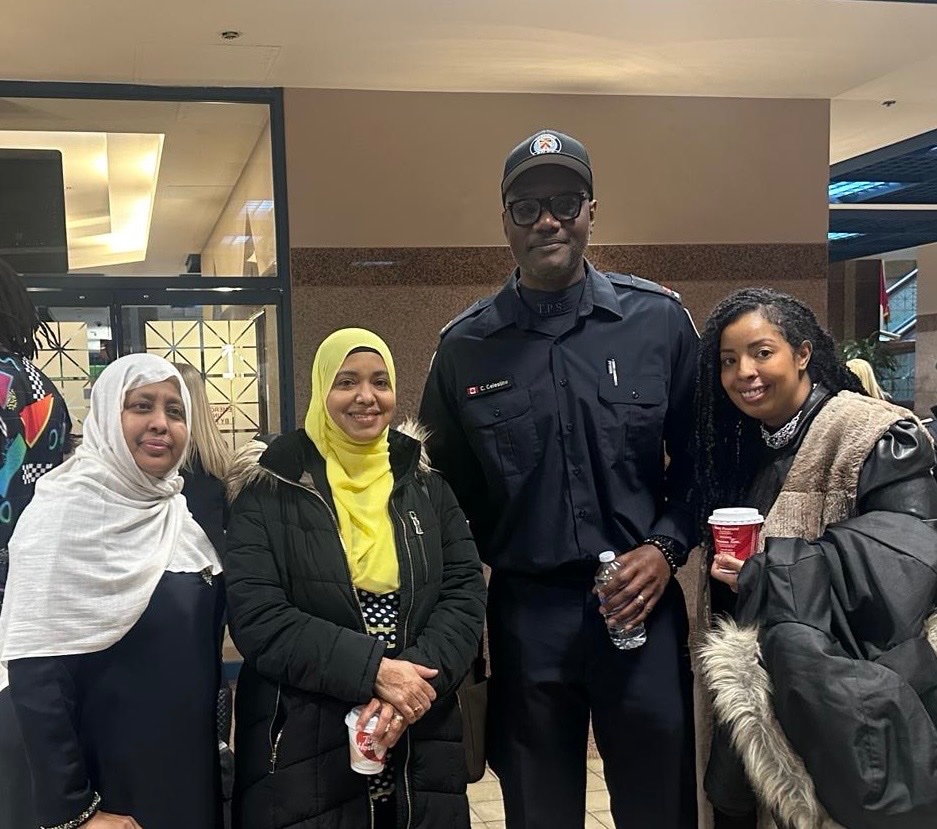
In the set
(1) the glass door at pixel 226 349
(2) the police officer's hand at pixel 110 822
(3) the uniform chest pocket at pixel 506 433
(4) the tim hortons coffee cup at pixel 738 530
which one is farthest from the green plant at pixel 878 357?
(2) the police officer's hand at pixel 110 822

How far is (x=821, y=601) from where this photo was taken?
1828mm

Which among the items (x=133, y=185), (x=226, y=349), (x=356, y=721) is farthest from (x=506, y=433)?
(x=133, y=185)

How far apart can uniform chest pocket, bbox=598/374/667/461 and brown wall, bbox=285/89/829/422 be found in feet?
7.98

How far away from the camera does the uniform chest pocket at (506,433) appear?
2326mm

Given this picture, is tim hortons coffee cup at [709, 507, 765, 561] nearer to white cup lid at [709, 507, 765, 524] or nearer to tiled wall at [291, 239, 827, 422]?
white cup lid at [709, 507, 765, 524]

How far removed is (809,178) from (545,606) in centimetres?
360

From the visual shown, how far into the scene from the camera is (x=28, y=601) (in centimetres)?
177

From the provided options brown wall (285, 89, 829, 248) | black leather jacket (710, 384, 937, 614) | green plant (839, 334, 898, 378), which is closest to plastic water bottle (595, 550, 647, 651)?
black leather jacket (710, 384, 937, 614)

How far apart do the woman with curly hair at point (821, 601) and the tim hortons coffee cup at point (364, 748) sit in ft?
2.29

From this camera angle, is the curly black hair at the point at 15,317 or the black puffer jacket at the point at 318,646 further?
the curly black hair at the point at 15,317

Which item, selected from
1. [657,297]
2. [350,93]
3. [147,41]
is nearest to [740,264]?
[350,93]

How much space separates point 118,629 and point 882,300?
47.5ft

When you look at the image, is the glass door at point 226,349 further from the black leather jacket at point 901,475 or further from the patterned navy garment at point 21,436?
the black leather jacket at point 901,475

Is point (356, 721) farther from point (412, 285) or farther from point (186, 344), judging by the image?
point (186, 344)
